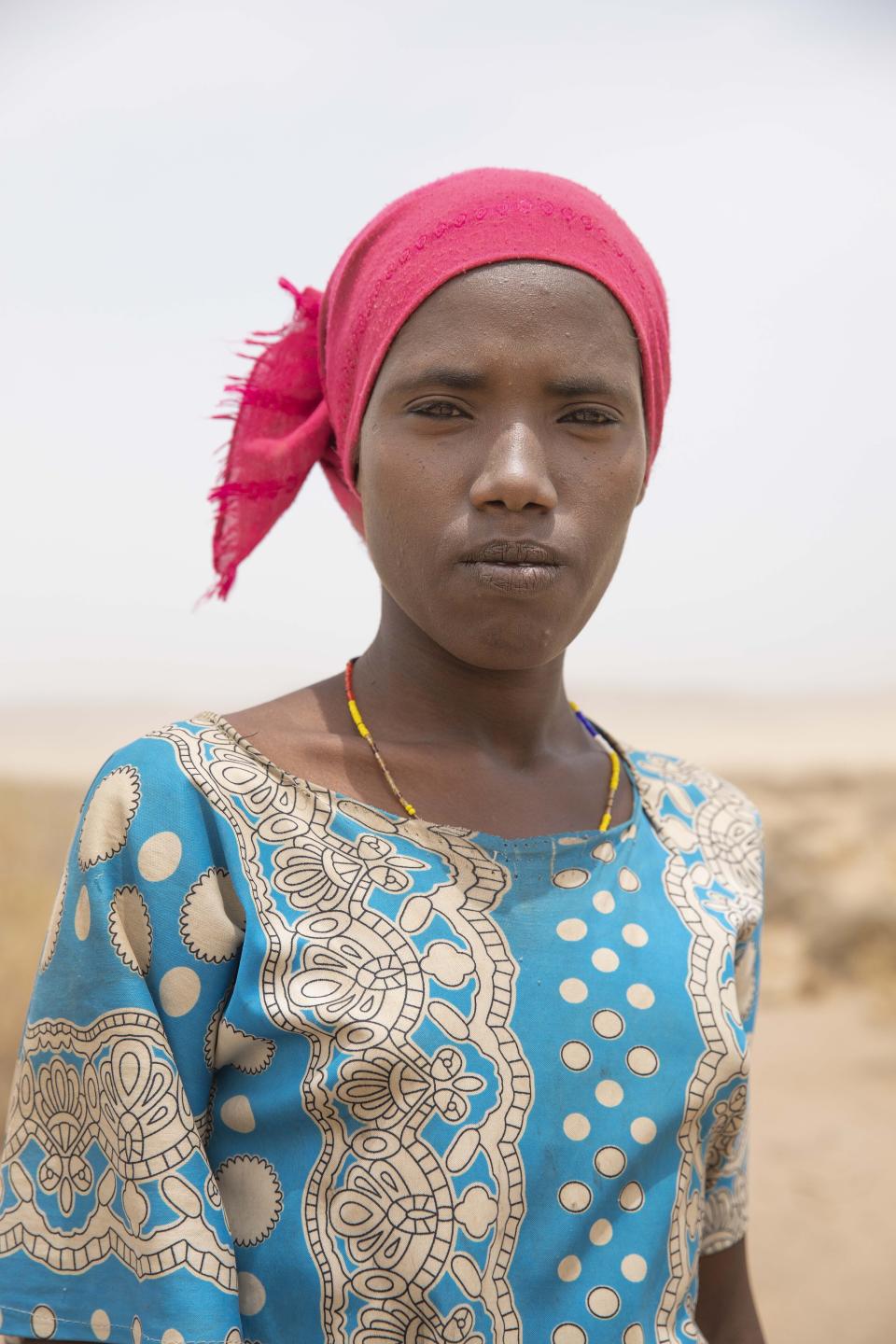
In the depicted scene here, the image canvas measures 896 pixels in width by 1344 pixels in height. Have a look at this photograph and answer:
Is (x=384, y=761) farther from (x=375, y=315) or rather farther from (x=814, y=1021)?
(x=814, y=1021)

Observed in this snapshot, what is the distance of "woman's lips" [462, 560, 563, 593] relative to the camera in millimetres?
1445

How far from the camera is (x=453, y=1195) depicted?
133 cm

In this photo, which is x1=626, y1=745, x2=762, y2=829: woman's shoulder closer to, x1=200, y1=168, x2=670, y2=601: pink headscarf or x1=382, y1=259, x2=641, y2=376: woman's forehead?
x1=200, y1=168, x2=670, y2=601: pink headscarf

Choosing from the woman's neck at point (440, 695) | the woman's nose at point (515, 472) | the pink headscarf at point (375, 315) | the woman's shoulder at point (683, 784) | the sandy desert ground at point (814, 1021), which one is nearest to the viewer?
the woman's nose at point (515, 472)

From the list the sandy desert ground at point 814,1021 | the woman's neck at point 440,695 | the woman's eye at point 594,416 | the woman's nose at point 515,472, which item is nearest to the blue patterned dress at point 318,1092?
the woman's neck at point 440,695

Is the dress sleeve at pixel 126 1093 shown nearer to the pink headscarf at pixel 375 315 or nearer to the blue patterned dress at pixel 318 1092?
the blue patterned dress at pixel 318 1092

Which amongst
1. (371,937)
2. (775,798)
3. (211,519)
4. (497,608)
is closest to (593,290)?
(497,608)

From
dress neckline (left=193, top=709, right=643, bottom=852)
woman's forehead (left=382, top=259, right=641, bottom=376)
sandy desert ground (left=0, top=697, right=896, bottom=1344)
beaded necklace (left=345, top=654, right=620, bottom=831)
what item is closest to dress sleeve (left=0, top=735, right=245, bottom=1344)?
dress neckline (left=193, top=709, right=643, bottom=852)

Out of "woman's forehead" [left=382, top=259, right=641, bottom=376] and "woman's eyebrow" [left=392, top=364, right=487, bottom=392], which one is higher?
"woman's forehead" [left=382, top=259, right=641, bottom=376]

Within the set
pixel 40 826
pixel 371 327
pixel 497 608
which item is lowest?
pixel 40 826

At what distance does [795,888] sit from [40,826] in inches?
197

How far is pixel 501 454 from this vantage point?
1438mm

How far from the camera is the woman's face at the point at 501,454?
1449 mm

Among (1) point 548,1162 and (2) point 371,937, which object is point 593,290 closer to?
(2) point 371,937
